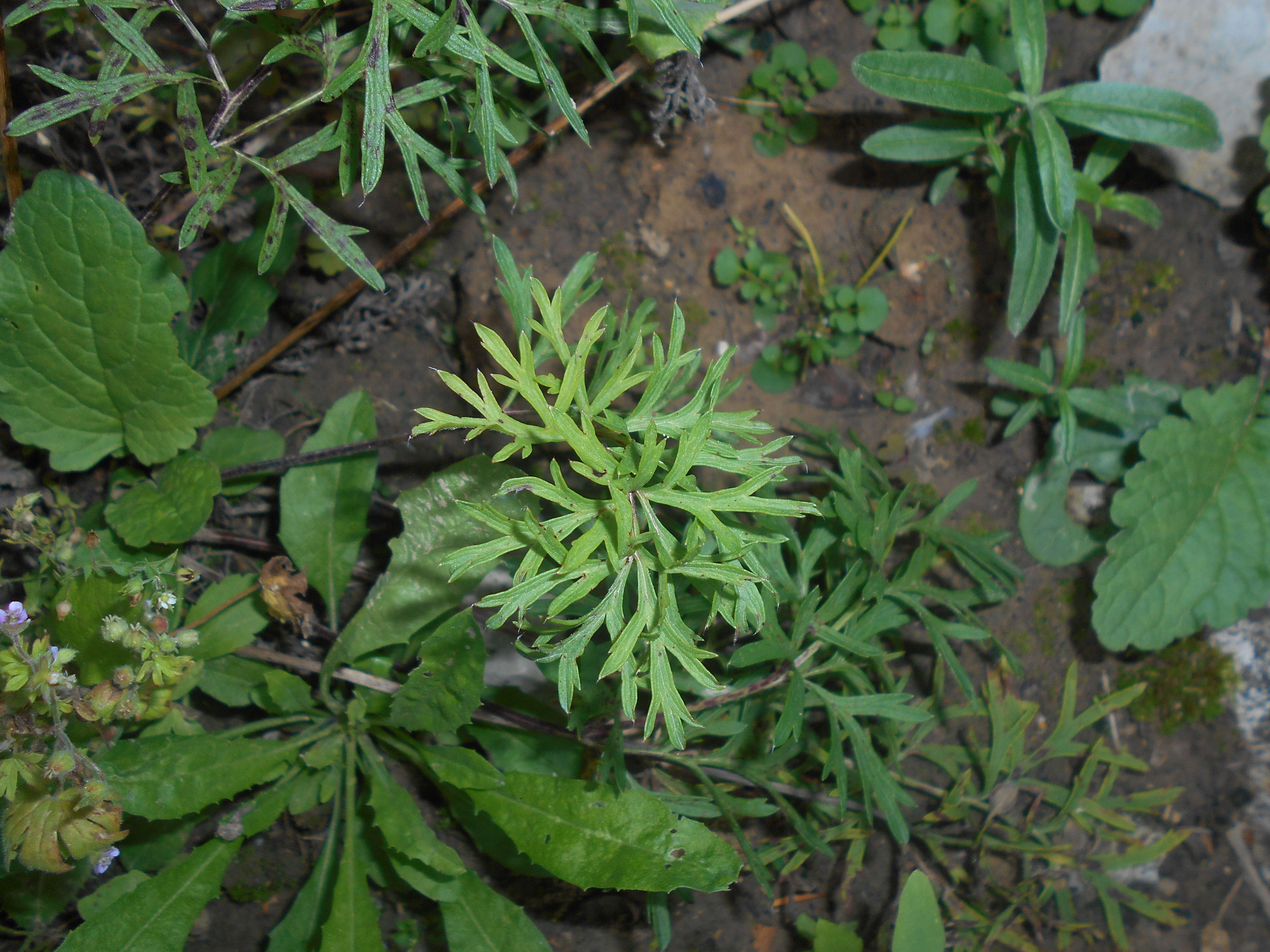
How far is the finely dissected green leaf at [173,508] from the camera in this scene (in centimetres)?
204

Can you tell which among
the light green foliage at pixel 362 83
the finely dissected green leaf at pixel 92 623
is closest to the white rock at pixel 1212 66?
the light green foliage at pixel 362 83

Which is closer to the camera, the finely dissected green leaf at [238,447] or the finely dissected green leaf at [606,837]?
the finely dissected green leaf at [606,837]

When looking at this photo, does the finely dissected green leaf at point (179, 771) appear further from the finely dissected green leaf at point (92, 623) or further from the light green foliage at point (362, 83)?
the light green foliage at point (362, 83)

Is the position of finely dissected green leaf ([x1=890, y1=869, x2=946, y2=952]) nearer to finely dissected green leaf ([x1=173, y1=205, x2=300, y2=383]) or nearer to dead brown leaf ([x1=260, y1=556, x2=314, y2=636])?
dead brown leaf ([x1=260, y1=556, x2=314, y2=636])

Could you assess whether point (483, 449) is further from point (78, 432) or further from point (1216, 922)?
point (1216, 922)

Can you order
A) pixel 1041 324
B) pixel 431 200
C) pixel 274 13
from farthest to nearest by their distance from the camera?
1. pixel 1041 324
2. pixel 431 200
3. pixel 274 13

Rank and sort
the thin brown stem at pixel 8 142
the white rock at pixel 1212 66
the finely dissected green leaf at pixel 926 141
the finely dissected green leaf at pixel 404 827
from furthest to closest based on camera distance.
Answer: the white rock at pixel 1212 66 < the finely dissected green leaf at pixel 926 141 < the finely dissected green leaf at pixel 404 827 < the thin brown stem at pixel 8 142

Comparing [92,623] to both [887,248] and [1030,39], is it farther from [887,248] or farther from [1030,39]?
[1030,39]

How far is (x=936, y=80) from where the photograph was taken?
228 centimetres

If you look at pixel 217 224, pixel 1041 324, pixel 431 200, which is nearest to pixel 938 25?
pixel 1041 324

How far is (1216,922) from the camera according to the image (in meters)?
2.93

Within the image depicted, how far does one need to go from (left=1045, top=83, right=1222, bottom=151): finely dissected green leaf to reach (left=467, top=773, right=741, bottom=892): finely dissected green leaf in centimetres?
241

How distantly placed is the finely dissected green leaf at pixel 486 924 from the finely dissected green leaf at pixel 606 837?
0.22 m

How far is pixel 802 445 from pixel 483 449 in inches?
41.5
